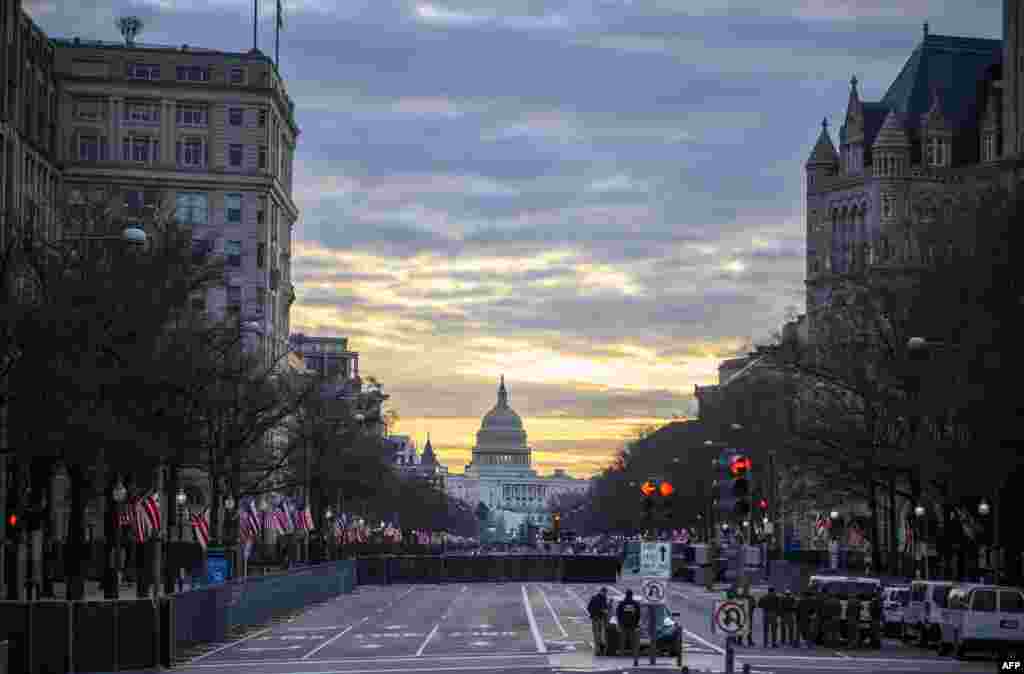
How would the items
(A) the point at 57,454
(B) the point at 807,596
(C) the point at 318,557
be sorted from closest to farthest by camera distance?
(A) the point at 57,454 → (B) the point at 807,596 → (C) the point at 318,557

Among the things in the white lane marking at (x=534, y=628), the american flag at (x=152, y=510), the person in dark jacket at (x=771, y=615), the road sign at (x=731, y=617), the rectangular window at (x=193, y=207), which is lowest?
the white lane marking at (x=534, y=628)

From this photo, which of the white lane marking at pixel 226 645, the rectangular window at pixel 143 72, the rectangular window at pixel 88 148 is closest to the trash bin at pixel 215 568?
the white lane marking at pixel 226 645

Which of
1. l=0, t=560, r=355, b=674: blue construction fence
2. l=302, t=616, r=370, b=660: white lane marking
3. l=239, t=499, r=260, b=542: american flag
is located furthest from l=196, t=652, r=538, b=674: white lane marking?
l=239, t=499, r=260, b=542: american flag

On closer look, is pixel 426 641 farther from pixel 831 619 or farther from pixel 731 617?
pixel 731 617

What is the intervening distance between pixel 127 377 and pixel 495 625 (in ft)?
60.8

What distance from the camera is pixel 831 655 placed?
184ft

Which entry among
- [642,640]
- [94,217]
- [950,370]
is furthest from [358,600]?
[642,640]

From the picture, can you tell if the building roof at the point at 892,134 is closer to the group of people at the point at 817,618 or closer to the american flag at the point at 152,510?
the american flag at the point at 152,510

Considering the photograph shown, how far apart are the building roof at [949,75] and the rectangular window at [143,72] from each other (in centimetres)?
5949

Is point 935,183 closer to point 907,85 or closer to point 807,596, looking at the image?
point 907,85

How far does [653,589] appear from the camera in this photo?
4697 cm

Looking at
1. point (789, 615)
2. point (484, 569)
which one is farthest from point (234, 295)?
point (789, 615)

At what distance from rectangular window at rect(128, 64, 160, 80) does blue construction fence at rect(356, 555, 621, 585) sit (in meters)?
35.8

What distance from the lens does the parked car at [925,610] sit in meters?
58.1
